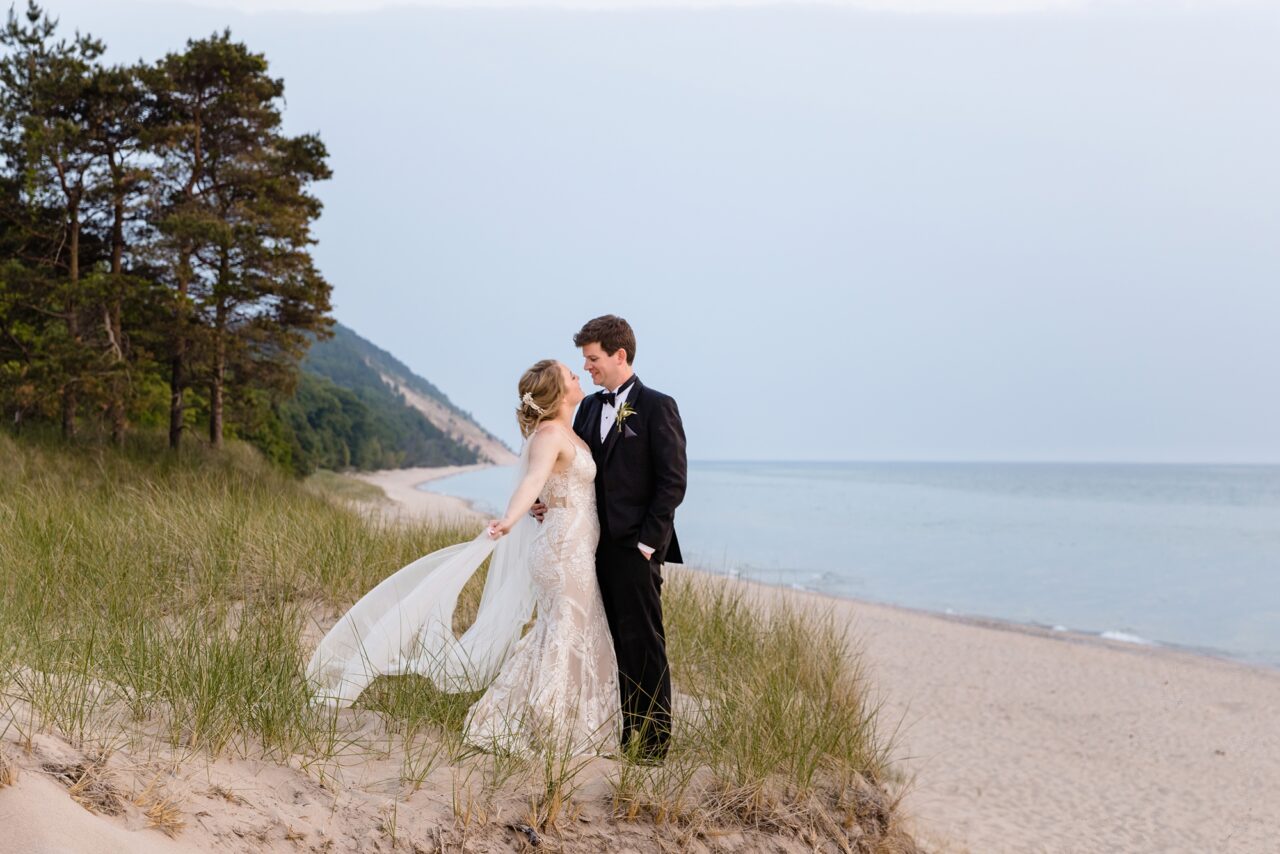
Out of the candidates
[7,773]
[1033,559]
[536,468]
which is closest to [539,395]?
[536,468]

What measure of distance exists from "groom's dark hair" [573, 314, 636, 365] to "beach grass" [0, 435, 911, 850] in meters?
2.05

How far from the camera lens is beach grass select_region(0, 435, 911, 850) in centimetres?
432

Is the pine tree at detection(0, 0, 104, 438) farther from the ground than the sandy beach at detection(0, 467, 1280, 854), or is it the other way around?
the pine tree at detection(0, 0, 104, 438)

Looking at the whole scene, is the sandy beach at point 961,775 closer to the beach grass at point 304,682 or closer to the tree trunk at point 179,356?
the beach grass at point 304,682

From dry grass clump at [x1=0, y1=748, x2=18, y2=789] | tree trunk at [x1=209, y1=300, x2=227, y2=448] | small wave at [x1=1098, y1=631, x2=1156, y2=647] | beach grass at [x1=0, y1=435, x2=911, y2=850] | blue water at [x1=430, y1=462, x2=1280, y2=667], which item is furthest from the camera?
blue water at [x1=430, y1=462, x2=1280, y2=667]

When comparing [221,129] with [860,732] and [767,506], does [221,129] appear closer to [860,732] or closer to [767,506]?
[860,732]

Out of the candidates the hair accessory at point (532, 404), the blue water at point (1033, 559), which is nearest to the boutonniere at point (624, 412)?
the hair accessory at point (532, 404)

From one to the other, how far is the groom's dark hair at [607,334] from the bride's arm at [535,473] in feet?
1.71

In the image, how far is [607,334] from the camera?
5.04 metres

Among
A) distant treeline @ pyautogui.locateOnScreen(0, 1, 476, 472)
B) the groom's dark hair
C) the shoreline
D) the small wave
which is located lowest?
the small wave

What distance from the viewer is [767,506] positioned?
7512 cm

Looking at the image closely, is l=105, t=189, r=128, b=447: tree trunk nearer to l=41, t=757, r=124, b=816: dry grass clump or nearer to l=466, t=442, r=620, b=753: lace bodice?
l=466, t=442, r=620, b=753: lace bodice

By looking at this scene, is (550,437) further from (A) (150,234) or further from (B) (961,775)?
(A) (150,234)

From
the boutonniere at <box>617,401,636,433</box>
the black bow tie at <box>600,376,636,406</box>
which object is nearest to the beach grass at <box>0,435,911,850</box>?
the boutonniere at <box>617,401,636,433</box>
